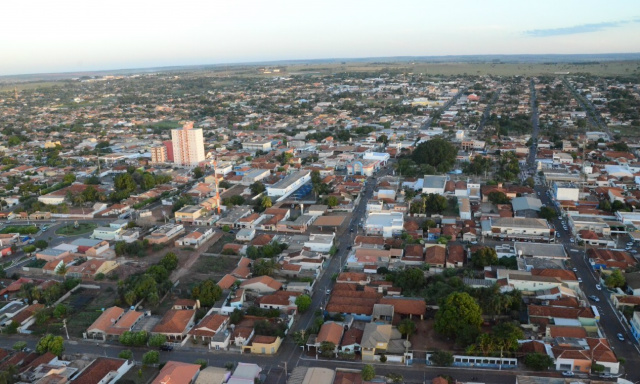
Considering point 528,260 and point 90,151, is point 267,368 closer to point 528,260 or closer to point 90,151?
point 528,260

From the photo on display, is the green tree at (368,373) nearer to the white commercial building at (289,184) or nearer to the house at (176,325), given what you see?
the house at (176,325)

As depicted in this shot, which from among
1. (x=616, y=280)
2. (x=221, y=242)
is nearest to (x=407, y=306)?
(x=616, y=280)

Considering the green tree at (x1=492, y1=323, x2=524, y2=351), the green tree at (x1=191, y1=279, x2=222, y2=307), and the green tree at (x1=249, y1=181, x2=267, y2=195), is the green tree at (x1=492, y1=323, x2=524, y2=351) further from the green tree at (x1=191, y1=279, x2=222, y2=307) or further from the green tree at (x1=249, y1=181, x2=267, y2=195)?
the green tree at (x1=249, y1=181, x2=267, y2=195)

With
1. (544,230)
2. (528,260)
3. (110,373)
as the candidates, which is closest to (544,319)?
(528,260)

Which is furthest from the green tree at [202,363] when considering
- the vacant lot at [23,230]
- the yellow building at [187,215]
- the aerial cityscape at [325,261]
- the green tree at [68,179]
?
the green tree at [68,179]

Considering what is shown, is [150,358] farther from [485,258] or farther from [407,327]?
[485,258]

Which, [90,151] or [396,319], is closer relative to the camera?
[396,319]

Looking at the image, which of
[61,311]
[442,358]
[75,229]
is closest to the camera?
[442,358]
